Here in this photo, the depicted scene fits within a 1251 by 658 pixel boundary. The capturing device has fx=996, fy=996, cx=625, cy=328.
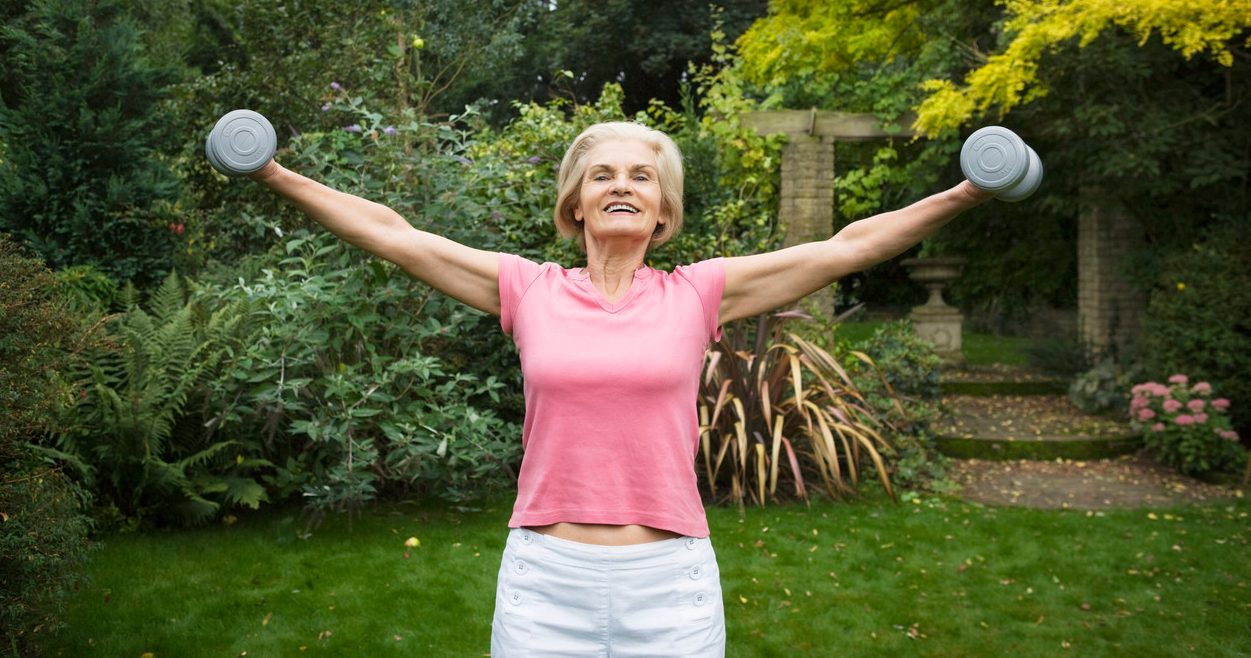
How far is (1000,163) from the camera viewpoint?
1667mm

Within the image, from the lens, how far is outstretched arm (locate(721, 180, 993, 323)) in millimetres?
1785

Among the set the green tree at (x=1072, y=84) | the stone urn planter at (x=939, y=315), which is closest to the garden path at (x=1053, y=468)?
the green tree at (x=1072, y=84)

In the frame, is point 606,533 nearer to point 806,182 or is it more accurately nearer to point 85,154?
point 85,154

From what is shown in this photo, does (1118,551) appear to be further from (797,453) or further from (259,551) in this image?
(259,551)

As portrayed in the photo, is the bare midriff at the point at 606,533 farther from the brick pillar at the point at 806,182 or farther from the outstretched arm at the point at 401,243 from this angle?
the brick pillar at the point at 806,182

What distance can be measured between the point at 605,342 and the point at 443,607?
2433mm

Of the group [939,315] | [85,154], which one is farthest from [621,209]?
[939,315]

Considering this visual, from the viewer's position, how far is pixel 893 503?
5453 mm

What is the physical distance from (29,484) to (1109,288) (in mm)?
8219

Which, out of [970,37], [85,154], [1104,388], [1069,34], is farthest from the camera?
[970,37]

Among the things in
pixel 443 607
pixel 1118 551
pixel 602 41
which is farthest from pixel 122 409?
pixel 602 41

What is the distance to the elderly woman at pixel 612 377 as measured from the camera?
1.67m

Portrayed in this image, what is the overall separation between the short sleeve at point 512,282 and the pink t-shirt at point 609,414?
60mm

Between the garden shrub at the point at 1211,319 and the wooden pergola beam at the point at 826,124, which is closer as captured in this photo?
the garden shrub at the point at 1211,319
